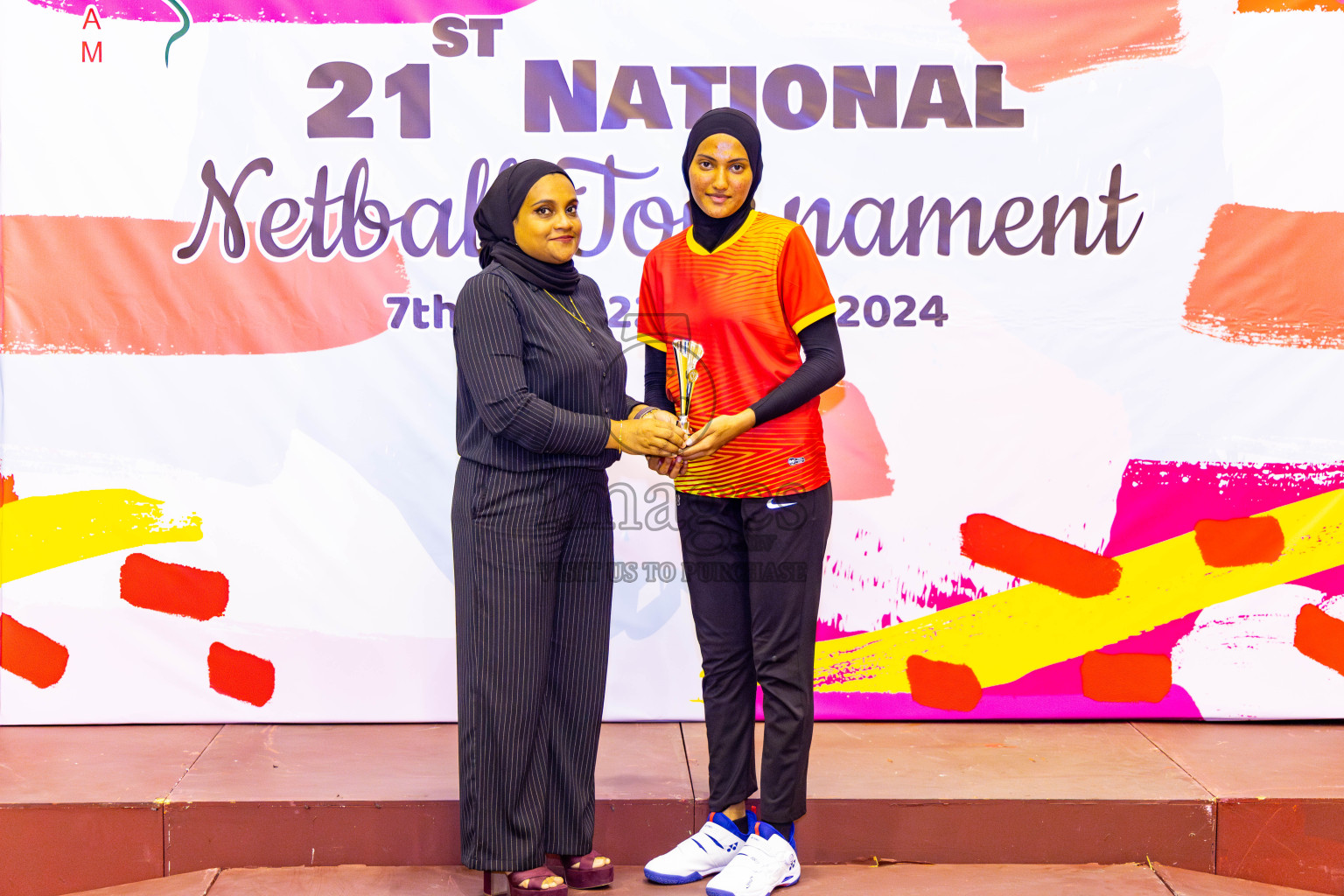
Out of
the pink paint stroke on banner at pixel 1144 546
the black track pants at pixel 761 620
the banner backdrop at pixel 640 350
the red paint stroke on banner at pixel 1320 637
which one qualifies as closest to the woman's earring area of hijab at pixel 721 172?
the black track pants at pixel 761 620

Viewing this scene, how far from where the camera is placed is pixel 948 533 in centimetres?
341

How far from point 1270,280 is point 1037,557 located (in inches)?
40.9

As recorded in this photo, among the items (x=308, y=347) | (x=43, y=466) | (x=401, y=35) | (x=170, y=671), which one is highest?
(x=401, y=35)

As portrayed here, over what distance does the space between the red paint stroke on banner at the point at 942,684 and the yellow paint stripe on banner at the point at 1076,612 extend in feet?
0.06

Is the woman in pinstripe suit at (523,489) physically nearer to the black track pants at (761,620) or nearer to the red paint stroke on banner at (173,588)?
the black track pants at (761,620)

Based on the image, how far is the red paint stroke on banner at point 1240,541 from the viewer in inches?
134

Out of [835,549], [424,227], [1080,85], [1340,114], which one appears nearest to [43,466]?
[424,227]

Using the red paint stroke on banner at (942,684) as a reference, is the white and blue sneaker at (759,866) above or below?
below

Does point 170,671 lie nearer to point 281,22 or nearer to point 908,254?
point 281,22

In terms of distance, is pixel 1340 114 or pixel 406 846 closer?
pixel 406 846

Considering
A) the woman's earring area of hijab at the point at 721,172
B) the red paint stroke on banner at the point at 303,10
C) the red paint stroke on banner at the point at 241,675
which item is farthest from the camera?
the red paint stroke on banner at the point at 241,675

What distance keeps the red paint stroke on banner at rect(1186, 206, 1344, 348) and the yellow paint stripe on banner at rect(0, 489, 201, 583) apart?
9.80ft

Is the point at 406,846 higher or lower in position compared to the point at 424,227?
lower

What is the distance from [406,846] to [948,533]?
1.71m
